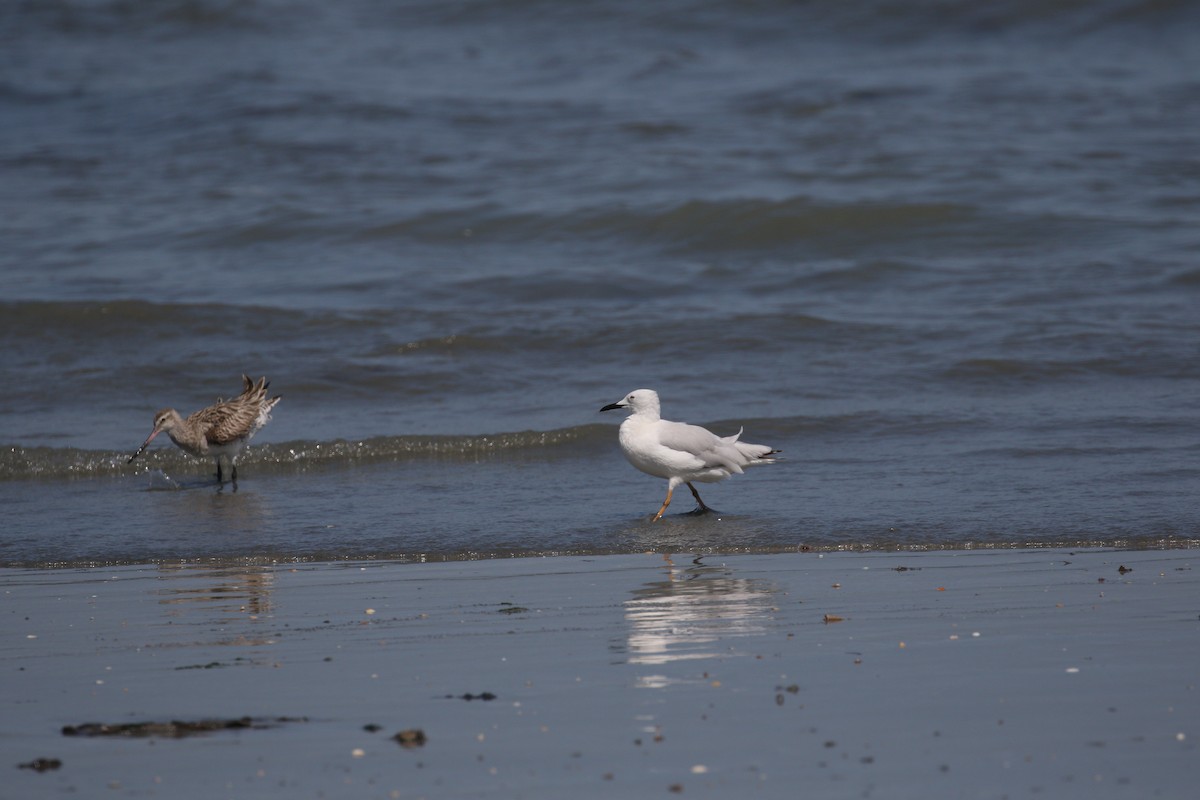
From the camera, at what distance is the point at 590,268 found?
16109 mm

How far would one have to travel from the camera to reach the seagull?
8.20 metres

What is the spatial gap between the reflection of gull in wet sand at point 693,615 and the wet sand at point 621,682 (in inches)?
0.8

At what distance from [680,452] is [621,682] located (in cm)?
369

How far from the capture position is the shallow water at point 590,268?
8508mm

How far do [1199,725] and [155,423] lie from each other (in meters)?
7.84

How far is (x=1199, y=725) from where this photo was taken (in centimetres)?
407

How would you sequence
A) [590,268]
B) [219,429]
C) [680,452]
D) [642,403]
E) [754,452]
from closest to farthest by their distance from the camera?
1. [680,452]
2. [754,452]
3. [642,403]
4. [219,429]
5. [590,268]

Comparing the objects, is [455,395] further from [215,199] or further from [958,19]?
[958,19]

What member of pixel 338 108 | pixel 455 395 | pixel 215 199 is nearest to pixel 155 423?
pixel 455 395

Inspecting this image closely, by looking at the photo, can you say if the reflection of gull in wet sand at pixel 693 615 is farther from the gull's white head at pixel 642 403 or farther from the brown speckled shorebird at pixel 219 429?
the brown speckled shorebird at pixel 219 429

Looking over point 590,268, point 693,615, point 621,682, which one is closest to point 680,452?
point 693,615

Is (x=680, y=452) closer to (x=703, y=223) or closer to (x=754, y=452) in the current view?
(x=754, y=452)

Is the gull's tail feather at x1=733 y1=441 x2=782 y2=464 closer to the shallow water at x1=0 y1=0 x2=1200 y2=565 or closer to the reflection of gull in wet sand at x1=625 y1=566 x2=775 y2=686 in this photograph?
Result: the shallow water at x1=0 y1=0 x2=1200 y2=565

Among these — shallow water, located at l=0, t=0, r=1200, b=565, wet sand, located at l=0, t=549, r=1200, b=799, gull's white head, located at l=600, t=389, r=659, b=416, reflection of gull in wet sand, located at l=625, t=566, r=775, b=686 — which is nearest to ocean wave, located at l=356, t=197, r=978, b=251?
shallow water, located at l=0, t=0, r=1200, b=565
